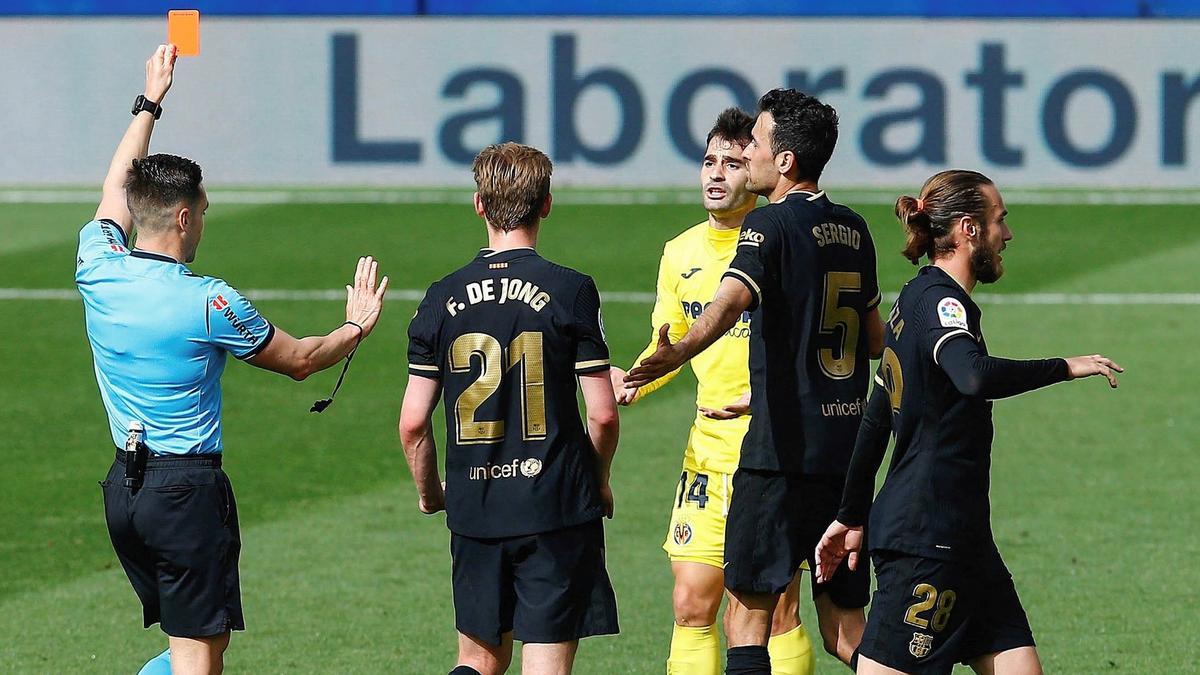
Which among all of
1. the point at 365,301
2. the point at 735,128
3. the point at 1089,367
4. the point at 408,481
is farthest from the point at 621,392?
the point at 408,481

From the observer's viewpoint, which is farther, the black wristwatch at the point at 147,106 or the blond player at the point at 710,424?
the blond player at the point at 710,424

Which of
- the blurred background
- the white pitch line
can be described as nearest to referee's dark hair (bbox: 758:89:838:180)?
the blurred background

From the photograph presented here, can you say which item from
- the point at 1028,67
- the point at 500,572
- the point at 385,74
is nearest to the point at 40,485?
the point at 500,572

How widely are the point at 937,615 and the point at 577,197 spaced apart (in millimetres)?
15931

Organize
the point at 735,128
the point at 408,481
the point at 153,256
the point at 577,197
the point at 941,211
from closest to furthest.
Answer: the point at 941,211
the point at 153,256
the point at 735,128
the point at 408,481
the point at 577,197

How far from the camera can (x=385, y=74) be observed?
2133cm

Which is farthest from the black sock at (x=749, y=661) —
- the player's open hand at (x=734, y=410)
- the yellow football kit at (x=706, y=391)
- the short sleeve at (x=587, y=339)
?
the short sleeve at (x=587, y=339)

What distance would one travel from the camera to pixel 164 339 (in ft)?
17.2

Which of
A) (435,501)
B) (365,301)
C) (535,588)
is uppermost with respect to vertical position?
(365,301)

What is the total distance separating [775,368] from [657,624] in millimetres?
2354

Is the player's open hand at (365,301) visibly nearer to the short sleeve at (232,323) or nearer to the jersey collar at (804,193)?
the short sleeve at (232,323)

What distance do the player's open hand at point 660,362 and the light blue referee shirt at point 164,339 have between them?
1085 mm

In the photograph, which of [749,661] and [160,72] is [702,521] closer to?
[749,661]

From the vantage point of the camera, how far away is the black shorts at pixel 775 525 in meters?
5.61
